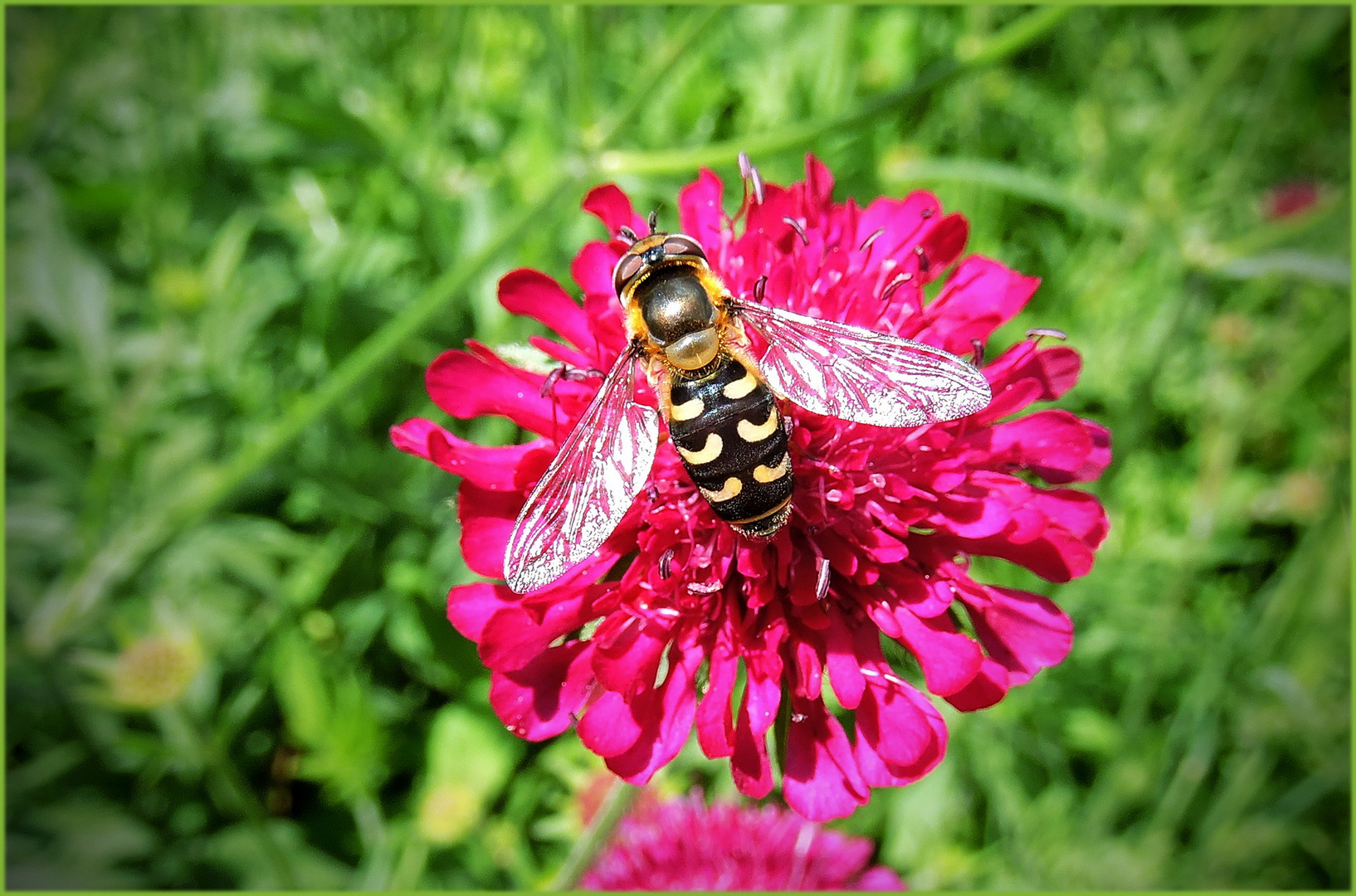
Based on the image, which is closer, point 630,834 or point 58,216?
point 630,834

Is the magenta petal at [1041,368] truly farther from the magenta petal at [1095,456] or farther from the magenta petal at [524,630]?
the magenta petal at [524,630]

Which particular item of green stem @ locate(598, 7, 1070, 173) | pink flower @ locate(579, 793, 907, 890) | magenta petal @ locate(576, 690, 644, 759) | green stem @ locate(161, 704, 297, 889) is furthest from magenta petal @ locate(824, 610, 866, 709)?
green stem @ locate(161, 704, 297, 889)

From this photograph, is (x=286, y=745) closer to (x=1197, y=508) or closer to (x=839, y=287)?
(x=839, y=287)

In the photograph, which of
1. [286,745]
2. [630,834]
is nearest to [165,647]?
[286,745]

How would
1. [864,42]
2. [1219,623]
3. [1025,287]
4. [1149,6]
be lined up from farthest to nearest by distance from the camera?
[1149,6]
[864,42]
[1219,623]
[1025,287]

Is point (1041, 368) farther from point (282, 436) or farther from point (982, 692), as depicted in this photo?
point (282, 436)
